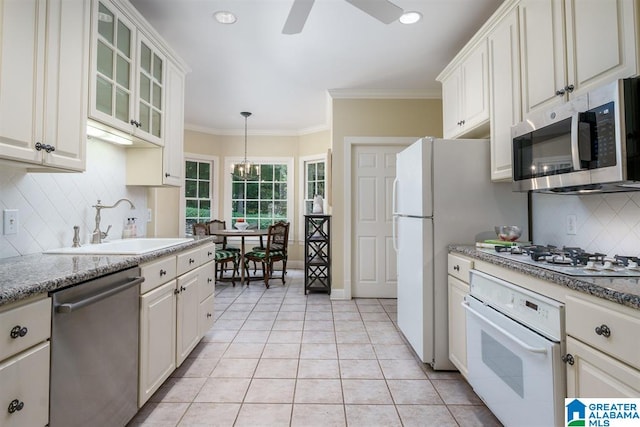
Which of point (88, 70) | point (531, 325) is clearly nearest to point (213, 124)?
point (88, 70)

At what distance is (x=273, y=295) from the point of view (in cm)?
433

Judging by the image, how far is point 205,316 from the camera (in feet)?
8.54

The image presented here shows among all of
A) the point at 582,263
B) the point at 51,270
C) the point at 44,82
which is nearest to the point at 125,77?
the point at 44,82

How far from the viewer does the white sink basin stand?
69.2 inches

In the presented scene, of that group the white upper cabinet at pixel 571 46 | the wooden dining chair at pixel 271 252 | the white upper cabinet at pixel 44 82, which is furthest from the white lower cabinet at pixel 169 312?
the white upper cabinet at pixel 571 46

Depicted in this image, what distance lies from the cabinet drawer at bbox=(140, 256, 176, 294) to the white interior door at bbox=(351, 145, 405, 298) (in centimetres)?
256

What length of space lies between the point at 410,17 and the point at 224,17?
147cm

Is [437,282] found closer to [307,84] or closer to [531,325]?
[531,325]

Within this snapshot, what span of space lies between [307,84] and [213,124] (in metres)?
2.51

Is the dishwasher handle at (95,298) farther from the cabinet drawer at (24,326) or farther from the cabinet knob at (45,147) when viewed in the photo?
the cabinet knob at (45,147)

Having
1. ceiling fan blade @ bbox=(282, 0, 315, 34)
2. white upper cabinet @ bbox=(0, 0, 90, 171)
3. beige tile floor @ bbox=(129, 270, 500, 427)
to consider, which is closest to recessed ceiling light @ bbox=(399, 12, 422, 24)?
ceiling fan blade @ bbox=(282, 0, 315, 34)

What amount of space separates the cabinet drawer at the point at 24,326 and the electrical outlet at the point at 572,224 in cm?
259

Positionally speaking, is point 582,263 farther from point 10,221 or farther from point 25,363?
point 10,221

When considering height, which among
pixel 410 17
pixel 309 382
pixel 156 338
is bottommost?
pixel 309 382
